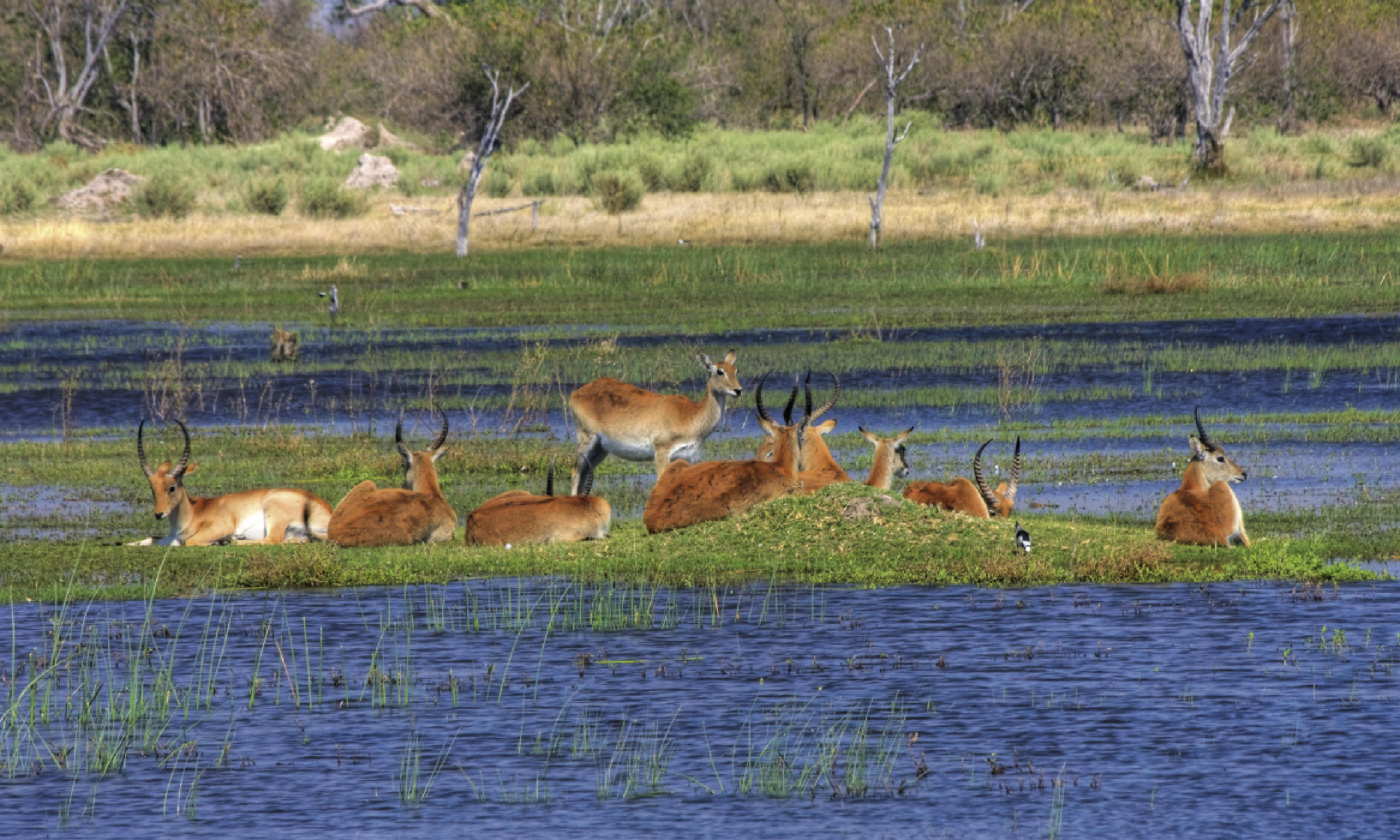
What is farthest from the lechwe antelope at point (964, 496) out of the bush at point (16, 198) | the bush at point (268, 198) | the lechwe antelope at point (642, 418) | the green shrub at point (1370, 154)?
the green shrub at point (1370, 154)

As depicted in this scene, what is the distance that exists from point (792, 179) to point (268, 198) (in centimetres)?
1353

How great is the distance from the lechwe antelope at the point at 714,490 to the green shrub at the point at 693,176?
121 feet

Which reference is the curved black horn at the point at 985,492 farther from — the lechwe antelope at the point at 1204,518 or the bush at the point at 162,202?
the bush at the point at 162,202

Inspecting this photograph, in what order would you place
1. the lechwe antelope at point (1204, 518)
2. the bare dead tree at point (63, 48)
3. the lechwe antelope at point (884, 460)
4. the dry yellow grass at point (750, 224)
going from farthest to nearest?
the bare dead tree at point (63, 48)
the dry yellow grass at point (750, 224)
the lechwe antelope at point (884, 460)
the lechwe antelope at point (1204, 518)

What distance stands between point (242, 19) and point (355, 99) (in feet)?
37.9

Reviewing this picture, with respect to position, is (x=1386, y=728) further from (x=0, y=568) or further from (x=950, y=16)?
(x=950, y=16)

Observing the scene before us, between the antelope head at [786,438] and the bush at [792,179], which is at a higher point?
the antelope head at [786,438]

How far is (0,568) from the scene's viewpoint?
485 inches

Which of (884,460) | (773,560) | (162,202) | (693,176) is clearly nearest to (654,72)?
(693,176)

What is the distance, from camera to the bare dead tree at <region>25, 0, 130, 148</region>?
212 feet

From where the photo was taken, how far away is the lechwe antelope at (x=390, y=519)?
12.6 meters

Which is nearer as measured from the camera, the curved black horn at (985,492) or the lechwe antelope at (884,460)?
the curved black horn at (985,492)

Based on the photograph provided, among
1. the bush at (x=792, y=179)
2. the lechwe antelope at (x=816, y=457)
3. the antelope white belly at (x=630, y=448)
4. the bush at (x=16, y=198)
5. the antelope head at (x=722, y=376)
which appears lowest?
the bush at (x=16, y=198)

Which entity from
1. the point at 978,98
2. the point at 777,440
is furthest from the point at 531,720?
the point at 978,98
